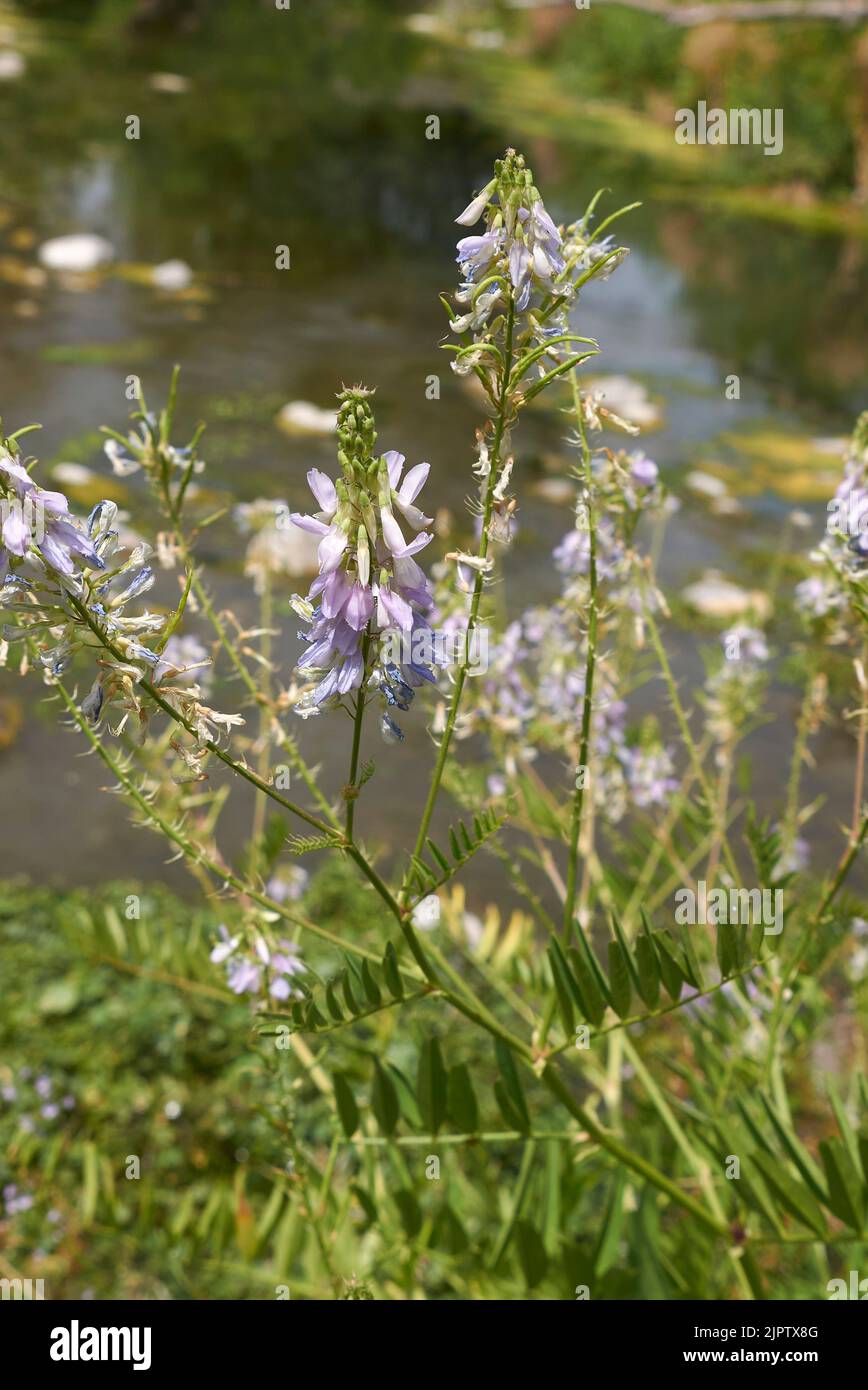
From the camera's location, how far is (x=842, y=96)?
1238cm

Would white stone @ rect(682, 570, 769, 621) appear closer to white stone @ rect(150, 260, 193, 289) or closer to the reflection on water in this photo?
the reflection on water

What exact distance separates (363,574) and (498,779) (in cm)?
142

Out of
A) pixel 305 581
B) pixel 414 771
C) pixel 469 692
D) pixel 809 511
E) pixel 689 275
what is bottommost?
pixel 469 692

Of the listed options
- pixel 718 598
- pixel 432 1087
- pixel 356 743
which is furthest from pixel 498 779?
pixel 718 598

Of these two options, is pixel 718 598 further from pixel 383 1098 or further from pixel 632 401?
pixel 383 1098

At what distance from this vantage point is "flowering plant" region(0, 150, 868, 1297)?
2.97 feet

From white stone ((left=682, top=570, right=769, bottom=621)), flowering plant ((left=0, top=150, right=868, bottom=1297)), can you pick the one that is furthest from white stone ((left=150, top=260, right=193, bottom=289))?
flowering plant ((left=0, top=150, right=868, bottom=1297))

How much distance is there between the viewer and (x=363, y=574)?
2.87ft

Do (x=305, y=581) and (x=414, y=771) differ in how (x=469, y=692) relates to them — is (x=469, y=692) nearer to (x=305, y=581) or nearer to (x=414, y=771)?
(x=414, y=771)

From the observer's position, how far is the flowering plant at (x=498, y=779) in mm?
904

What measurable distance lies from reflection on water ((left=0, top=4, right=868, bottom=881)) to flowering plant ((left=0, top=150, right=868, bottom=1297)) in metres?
1.55
